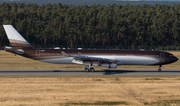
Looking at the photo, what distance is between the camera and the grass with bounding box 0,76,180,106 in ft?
64.9

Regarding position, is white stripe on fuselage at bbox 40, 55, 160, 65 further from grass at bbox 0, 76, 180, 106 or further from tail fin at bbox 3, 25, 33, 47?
grass at bbox 0, 76, 180, 106

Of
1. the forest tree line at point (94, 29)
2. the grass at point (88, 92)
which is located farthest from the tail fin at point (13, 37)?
the forest tree line at point (94, 29)

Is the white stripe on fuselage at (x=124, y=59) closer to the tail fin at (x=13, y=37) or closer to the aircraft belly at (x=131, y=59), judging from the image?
the aircraft belly at (x=131, y=59)

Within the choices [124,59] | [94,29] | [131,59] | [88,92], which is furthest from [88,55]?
[94,29]

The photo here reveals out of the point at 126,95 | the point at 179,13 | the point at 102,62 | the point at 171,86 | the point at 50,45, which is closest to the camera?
the point at 126,95

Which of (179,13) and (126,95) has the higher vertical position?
(179,13)

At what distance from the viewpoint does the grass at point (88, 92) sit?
19.8 meters

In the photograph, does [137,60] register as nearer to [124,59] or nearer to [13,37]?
[124,59]

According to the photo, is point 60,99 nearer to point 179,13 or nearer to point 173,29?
point 173,29

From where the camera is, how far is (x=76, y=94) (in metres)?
22.7

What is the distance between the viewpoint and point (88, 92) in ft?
77.3

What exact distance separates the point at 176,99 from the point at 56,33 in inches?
4483

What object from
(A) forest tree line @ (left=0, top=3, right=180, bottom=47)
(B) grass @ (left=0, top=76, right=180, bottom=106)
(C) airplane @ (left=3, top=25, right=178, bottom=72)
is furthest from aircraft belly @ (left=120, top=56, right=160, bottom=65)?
(A) forest tree line @ (left=0, top=3, right=180, bottom=47)

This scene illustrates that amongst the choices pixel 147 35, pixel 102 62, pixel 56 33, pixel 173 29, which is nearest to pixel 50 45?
pixel 56 33
